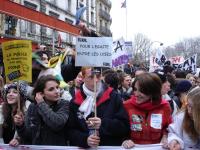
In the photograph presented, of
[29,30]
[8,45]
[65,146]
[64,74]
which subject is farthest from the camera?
[29,30]

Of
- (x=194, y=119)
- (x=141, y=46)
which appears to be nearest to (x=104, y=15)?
(x=141, y=46)

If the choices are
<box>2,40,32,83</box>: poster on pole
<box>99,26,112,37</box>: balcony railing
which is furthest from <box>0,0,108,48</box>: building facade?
<box>2,40,32,83</box>: poster on pole

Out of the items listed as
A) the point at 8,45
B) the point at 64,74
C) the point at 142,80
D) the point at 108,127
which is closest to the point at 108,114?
the point at 108,127

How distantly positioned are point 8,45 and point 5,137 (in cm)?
109

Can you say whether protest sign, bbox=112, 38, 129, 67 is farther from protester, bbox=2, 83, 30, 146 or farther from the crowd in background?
the crowd in background

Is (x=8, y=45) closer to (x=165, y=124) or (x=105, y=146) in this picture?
(x=105, y=146)

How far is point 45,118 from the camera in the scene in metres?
4.30

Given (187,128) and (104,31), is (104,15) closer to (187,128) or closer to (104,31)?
(104,31)

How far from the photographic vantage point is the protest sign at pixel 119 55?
11.5 metres

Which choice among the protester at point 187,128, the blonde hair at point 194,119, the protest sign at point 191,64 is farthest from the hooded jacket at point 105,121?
the protest sign at point 191,64

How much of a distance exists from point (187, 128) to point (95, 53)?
3.76ft

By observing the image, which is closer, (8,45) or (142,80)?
(142,80)

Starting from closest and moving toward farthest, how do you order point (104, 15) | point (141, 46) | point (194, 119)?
point (194, 119) → point (104, 15) → point (141, 46)

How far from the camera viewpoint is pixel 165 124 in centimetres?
414
